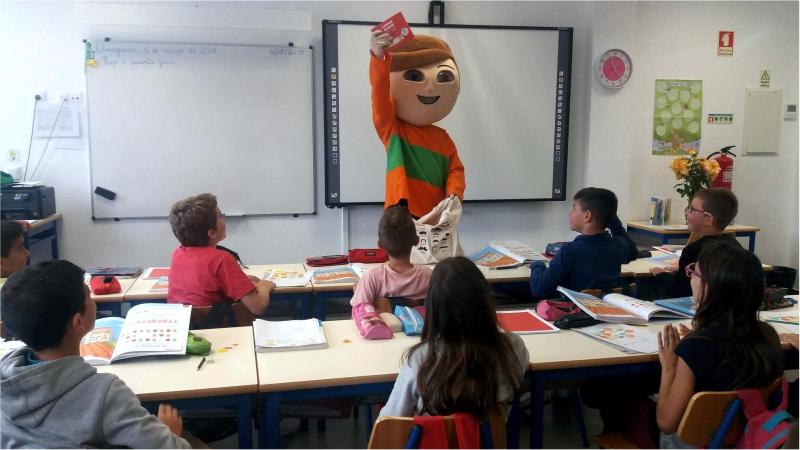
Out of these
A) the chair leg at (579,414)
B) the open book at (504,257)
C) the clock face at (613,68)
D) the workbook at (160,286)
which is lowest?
the chair leg at (579,414)

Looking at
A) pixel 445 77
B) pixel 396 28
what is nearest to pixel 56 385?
pixel 396 28

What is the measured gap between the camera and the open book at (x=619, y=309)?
2121 mm

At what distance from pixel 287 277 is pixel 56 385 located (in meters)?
1.69

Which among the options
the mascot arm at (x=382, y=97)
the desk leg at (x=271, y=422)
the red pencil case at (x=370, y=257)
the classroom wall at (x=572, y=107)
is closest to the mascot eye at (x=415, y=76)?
the mascot arm at (x=382, y=97)

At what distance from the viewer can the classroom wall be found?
152 inches

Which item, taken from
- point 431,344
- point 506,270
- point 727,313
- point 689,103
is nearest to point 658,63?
point 689,103

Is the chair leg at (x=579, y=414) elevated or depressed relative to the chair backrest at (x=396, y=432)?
depressed

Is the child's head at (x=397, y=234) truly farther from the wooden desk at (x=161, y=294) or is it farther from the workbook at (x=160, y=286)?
the workbook at (x=160, y=286)

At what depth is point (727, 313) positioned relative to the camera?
63.4 inches

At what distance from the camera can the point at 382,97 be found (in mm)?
2998

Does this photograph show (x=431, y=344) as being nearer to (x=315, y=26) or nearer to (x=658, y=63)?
(x=315, y=26)

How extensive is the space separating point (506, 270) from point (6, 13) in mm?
3531

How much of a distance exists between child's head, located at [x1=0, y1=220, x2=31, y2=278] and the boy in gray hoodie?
1288mm

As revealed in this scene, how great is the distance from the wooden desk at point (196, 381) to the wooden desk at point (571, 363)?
839 mm
